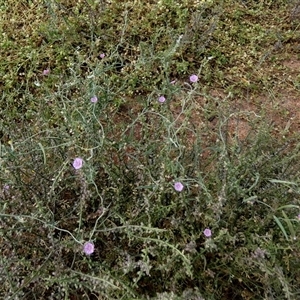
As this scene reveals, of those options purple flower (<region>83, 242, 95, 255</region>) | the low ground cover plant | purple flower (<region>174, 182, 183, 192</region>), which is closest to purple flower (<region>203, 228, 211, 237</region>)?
the low ground cover plant

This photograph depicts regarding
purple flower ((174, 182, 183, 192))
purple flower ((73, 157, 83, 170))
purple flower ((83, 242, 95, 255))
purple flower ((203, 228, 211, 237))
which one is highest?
purple flower ((73, 157, 83, 170))

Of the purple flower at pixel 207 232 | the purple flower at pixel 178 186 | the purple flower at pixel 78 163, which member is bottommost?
the purple flower at pixel 207 232

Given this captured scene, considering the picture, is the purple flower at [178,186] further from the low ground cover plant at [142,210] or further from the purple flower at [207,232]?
the purple flower at [207,232]

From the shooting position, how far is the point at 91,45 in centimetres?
245

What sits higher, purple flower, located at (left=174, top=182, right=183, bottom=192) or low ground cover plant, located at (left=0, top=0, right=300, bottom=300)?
purple flower, located at (left=174, top=182, right=183, bottom=192)

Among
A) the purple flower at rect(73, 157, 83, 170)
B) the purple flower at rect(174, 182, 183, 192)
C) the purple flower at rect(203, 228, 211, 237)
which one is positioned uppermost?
the purple flower at rect(73, 157, 83, 170)

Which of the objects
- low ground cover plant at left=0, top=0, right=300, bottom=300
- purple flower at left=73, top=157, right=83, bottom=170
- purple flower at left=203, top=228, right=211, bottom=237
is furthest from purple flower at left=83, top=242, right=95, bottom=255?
purple flower at left=203, top=228, right=211, bottom=237

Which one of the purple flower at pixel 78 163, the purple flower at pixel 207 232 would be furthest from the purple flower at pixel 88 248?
the purple flower at pixel 207 232

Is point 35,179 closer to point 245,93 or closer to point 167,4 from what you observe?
point 245,93

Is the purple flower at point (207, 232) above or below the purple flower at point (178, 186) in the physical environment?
below

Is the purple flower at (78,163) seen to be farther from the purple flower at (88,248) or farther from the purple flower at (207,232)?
the purple flower at (207,232)

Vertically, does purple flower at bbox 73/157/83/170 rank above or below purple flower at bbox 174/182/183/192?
above

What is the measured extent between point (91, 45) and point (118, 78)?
21cm

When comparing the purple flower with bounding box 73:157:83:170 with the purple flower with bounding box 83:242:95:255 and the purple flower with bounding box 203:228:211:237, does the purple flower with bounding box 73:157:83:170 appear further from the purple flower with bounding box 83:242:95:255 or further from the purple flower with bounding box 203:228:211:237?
the purple flower with bounding box 203:228:211:237
